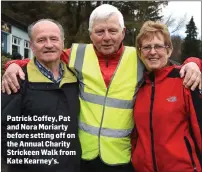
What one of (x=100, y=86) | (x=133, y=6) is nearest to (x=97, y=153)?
(x=100, y=86)

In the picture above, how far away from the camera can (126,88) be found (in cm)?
288

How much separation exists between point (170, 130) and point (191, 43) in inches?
1640

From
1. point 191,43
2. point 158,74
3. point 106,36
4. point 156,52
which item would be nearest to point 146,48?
point 156,52

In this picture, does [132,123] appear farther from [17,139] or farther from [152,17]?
[152,17]

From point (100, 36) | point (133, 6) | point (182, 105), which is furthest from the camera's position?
point (133, 6)

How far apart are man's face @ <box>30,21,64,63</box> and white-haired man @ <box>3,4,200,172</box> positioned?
220 millimetres

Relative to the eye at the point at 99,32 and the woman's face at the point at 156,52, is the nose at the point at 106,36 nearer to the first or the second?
the eye at the point at 99,32

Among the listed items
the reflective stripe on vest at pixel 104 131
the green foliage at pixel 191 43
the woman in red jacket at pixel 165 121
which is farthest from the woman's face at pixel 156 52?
the green foliage at pixel 191 43

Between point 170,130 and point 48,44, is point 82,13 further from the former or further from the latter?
point 170,130

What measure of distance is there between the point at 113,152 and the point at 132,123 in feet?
0.93

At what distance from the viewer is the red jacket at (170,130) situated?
2.62 m

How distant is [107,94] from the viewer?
287 centimetres

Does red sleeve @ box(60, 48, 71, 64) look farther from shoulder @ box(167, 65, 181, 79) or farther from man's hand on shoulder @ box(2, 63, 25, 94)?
shoulder @ box(167, 65, 181, 79)

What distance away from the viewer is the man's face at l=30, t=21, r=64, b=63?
284 cm
